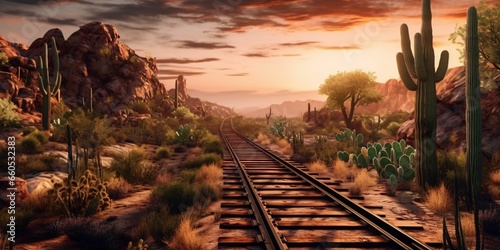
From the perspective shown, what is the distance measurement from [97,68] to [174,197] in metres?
45.3

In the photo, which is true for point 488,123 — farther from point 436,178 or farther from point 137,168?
point 137,168

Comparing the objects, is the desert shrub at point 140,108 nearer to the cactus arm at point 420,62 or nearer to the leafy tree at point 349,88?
the leafy tree at point 349,88

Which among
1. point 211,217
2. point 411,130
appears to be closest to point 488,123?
point 411,130

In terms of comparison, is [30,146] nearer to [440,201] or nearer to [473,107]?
[440,201]

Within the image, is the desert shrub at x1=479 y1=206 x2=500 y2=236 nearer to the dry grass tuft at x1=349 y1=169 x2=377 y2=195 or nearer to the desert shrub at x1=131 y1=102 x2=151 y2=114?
the dry grass tuft at x1=349 y1=169 x2=377 y2=195

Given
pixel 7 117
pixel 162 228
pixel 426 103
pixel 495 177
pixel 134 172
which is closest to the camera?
pixel 162 228

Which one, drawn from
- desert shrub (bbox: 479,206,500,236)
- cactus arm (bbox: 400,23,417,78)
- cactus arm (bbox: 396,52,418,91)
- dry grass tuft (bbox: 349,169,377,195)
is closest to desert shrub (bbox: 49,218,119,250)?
dry grass tuft (bbox: 349,169,377,195)

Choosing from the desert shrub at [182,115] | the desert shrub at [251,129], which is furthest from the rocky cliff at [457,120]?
the desert shrub at [182,115]

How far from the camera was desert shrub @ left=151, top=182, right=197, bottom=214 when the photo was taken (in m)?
9.04

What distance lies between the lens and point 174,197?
30.3 ft

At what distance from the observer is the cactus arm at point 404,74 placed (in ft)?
37.6

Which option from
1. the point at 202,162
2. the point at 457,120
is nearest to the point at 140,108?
the point at 202,162

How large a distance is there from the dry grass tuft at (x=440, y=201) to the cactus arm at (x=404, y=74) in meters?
3.23

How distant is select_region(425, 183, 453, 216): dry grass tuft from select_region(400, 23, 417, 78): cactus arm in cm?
351
